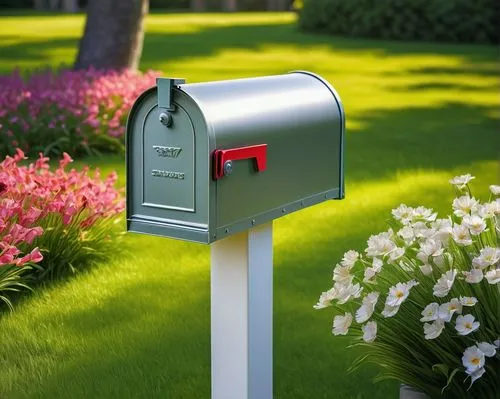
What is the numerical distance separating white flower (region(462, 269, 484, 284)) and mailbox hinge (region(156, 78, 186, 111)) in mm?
1090

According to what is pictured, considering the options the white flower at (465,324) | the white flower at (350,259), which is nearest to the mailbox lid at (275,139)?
the white flower at (350,259)

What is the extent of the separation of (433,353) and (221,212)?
94 cm

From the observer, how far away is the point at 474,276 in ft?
10.3

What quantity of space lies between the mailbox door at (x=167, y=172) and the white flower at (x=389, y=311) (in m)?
0.65

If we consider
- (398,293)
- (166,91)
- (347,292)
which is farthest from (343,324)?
(166,91)

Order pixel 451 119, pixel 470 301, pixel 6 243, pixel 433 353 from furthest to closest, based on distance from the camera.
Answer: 1. pixel 451 119
2. pixel 6 243
3. pixel 433 353
4. pixel 470 301

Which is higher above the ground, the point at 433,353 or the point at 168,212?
the point at 168,212

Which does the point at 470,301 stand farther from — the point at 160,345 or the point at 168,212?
the point at 160,345

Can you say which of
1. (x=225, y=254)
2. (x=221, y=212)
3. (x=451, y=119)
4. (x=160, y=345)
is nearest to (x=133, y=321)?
(x=160, y=345)

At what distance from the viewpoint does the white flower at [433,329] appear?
3.05m

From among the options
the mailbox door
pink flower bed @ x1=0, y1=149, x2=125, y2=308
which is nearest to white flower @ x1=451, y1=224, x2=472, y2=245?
the mailbox door

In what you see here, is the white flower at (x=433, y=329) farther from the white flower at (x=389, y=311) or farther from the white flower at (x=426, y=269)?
the white flower at (x=426, y=269)

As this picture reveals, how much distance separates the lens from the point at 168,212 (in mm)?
2996

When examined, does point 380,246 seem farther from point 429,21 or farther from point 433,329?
point 429,21
